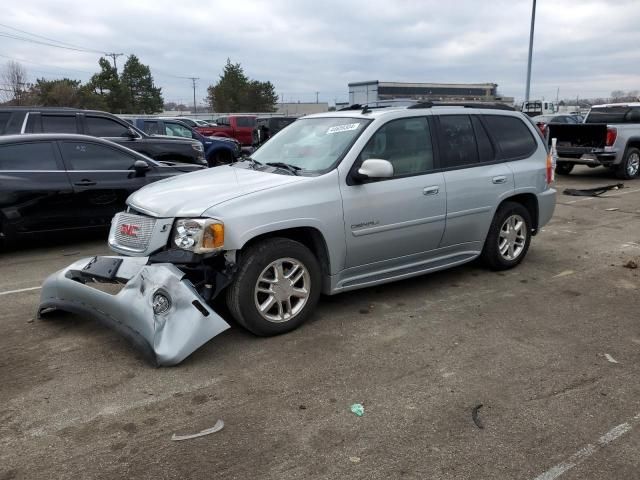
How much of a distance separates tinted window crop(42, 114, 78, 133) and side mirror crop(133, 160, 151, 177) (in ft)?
9.51

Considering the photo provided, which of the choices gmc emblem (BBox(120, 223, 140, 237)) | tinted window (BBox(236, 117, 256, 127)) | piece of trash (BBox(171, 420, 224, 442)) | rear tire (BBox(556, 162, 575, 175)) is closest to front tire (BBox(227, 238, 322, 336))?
gmc emblem (BBox(120, 223, 140, 237))

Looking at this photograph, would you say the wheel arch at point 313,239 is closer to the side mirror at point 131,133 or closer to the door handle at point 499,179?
the door handle at point 499,179

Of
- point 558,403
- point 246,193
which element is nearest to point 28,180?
point 246,193

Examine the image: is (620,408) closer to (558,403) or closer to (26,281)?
(558,403)

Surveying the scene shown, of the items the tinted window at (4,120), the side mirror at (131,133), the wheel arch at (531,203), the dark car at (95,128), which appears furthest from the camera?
the side mirror at (131,133)

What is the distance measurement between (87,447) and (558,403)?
2738mm

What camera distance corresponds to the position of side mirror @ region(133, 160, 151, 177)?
24.7 feet

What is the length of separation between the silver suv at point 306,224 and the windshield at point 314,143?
0.06ft

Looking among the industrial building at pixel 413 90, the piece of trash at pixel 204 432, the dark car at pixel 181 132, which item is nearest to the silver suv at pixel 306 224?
the piece of trash at pixel 204 432

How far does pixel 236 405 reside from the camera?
133 inches

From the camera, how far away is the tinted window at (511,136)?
5.96 metres

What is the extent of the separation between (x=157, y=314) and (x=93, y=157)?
4.58 metres

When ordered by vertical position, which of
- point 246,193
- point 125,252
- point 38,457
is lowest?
point 38,457

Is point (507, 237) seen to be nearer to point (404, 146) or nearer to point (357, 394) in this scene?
point (404, 146)
